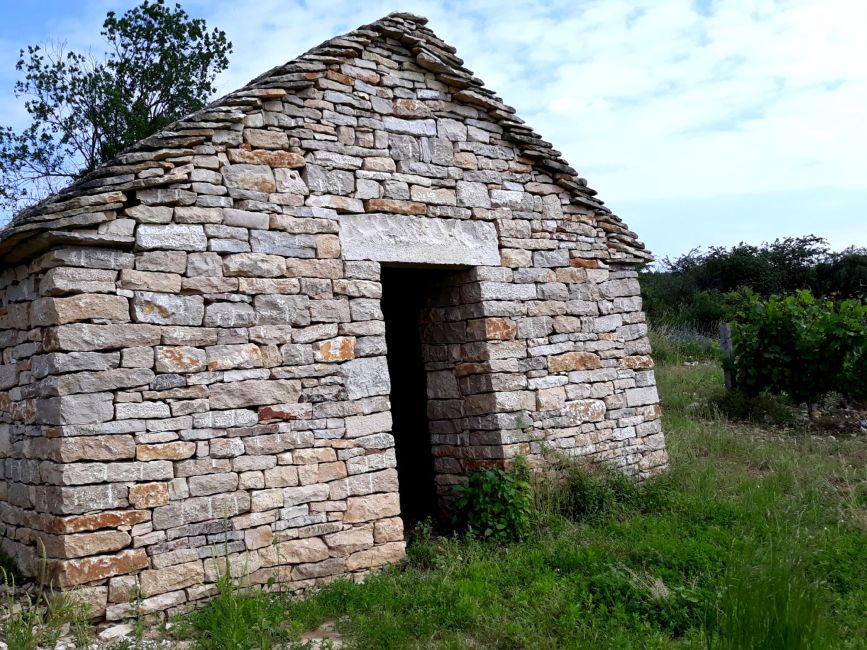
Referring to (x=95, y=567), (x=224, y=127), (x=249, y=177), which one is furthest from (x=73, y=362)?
(x=224, y=127)

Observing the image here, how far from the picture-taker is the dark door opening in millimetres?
7516

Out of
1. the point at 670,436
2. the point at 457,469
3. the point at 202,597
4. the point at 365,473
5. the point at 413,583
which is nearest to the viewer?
the point at 202,597

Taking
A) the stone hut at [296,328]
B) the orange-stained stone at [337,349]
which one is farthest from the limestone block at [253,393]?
the orange-stained stone at [337,349]

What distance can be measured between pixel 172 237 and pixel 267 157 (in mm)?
923

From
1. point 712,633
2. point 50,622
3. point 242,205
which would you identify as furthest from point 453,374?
point 50,622

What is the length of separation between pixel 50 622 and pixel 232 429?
1444 mm

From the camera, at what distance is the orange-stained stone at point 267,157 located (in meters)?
5.20

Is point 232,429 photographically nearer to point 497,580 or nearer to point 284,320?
point 284,320

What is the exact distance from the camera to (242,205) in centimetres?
518

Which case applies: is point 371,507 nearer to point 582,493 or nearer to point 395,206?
point 582,493

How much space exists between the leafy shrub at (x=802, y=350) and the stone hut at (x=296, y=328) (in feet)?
11.8

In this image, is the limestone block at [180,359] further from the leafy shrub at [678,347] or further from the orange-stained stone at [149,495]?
the leafy shrub at [678,347]

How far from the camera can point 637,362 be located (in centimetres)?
728

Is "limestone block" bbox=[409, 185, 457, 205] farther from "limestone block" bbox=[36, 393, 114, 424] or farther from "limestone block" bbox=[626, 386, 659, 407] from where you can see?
"limestone block" bbox=[36, 393, 114, 424]
